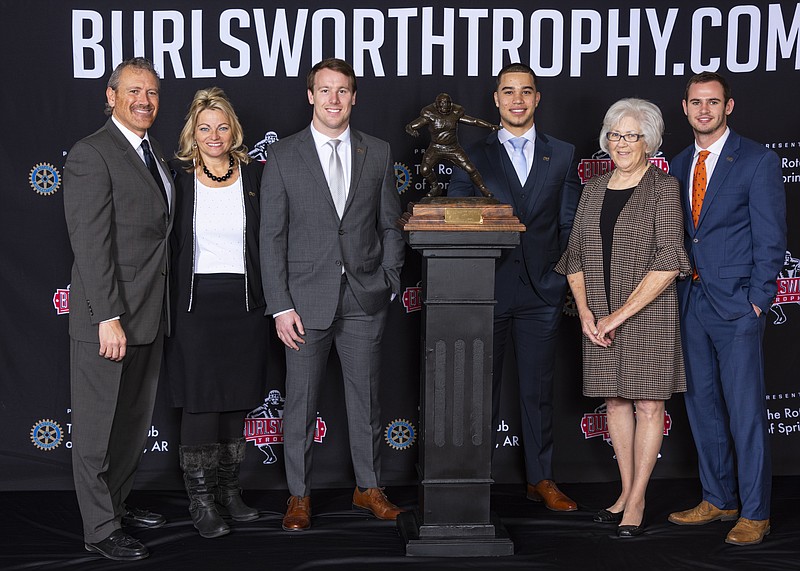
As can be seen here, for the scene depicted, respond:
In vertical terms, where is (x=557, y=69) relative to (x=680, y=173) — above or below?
above

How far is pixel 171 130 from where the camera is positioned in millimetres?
4121

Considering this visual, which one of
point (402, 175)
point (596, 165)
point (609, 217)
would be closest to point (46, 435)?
point (402, 175)

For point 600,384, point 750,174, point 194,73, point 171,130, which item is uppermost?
point 194,73

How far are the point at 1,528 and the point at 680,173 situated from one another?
301cm

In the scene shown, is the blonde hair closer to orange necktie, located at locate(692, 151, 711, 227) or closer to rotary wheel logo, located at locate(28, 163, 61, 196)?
rotary wheel logo, located at locate(28, 163, 61, 196)

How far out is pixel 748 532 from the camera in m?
3.34

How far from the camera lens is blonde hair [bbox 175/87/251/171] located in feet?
10.9

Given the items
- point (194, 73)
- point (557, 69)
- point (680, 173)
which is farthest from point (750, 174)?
point (194, 73)

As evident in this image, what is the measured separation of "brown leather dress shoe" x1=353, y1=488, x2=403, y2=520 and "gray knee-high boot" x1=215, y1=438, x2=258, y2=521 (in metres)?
0.43

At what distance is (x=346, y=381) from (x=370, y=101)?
136 centimetres

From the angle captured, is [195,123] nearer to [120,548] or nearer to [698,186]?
[120,548]

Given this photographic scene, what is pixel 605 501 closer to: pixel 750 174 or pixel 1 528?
pixel 750 174

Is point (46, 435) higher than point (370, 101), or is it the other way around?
point (370, 101)

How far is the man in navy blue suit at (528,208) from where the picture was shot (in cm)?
362
